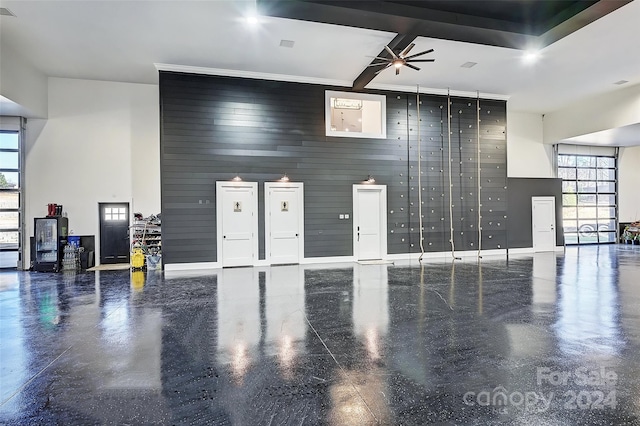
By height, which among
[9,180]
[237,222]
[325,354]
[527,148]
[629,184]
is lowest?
[325,354]

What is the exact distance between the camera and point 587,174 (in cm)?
1341

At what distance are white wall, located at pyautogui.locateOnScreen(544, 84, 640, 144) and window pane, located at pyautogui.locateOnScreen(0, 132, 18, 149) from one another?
1612 centimetres

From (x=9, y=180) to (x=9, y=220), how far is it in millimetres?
998

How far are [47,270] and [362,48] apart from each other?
29.6 feet

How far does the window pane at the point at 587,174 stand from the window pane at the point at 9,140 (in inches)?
717

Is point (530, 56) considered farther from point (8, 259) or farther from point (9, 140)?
point (8, 259)

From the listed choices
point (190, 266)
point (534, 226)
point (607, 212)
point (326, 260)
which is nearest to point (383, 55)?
point (326, 260)

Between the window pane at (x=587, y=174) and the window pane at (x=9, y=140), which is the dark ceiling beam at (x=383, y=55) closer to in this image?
the window pane at (x=9, y=140)

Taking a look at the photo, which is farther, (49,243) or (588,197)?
(588,197)

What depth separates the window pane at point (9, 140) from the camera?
28.1 ft

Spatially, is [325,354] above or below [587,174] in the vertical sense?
below

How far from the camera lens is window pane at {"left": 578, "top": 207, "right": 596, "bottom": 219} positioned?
1338cm

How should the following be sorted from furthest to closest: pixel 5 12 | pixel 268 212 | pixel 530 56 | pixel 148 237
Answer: pixel 268 212
pixel 148 237
pixel 530 56
pixel 5 12

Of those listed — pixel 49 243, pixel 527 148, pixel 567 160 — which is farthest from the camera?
pixel 567 160
